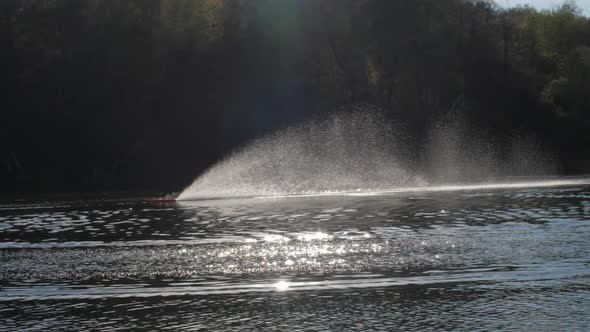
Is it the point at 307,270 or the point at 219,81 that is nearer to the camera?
the point at 307,270

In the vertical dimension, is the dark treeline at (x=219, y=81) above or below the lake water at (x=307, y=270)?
above

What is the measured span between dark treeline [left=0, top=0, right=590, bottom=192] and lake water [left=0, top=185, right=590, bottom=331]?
37.0 metres

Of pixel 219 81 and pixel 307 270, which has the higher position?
pixel 219 81

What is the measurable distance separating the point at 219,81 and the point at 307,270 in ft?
190

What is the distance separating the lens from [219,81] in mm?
77875

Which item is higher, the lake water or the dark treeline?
the dark treeline

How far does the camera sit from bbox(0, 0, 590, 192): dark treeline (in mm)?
73000

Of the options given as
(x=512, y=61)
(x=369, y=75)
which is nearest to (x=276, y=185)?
(x=369, y=75)

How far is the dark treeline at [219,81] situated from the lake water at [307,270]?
1457 inches

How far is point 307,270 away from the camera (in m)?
21.2

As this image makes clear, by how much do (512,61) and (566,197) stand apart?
48.5 metres

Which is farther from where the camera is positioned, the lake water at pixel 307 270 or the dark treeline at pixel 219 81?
the dark treeline at pixel 219 81

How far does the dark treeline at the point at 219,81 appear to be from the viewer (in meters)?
73.0

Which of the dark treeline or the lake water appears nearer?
the lake water
